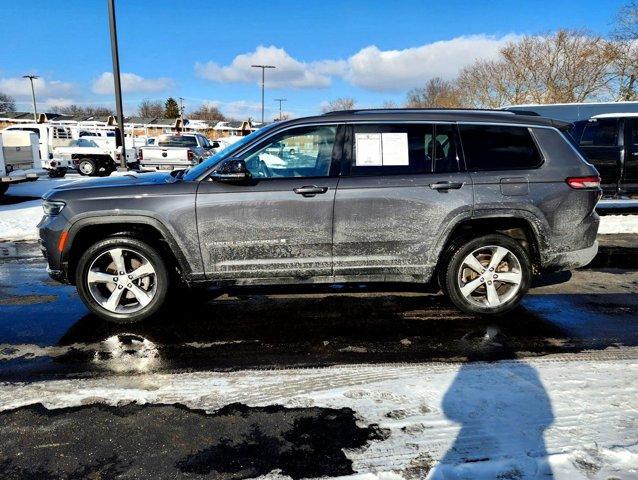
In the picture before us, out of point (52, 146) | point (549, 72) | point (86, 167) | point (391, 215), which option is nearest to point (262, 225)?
point (391, 215)

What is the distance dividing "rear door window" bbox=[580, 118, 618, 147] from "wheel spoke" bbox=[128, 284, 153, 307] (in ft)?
32.6

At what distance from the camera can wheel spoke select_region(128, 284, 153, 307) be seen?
4.21m

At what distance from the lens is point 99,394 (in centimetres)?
303

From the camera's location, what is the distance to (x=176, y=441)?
2523mm

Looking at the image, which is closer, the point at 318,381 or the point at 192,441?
the point at 192,441

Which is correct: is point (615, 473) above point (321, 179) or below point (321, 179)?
below

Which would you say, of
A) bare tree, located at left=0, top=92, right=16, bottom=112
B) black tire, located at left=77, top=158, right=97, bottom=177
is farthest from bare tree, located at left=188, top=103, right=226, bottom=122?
black tire, located at left=77, top=158, right=97, bottom=177

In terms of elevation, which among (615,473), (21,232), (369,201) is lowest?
(615,473)

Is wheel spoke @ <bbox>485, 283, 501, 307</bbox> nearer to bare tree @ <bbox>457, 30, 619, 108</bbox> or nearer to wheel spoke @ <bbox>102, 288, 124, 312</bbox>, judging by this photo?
wheel spoke @ <bbox>102, 288, 124, 312</bbox>

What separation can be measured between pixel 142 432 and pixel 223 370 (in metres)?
0.81

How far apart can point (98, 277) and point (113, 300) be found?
0.82 feet

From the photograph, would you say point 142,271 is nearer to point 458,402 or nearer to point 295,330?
point 295,330

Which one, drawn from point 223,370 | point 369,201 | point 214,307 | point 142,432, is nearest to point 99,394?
point 142,432

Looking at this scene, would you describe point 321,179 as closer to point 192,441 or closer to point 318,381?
point 318,381
